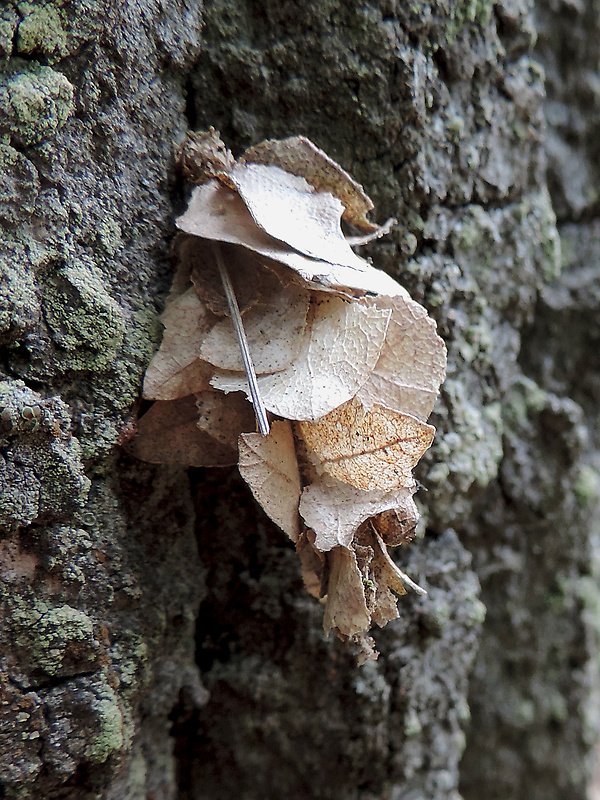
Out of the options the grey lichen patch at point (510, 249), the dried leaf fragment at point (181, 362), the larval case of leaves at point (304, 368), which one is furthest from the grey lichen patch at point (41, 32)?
the grey lichen patch at point (510, 249)

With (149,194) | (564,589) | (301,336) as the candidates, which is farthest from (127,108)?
(564,589)

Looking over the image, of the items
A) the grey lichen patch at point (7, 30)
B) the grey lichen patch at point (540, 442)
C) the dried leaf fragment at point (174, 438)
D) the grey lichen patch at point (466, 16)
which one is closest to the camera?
the grey lichen patch at point (7, 30)

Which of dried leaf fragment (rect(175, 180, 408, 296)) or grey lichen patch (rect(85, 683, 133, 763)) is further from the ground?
dried leaf fragment (rect(175, 180, 408, 296))

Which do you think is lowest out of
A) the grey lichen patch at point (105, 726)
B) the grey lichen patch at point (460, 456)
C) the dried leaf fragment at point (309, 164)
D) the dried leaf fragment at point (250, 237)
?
the grey lichen patch at point (105, 726)

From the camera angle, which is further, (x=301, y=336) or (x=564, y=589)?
(x=564, y=589)

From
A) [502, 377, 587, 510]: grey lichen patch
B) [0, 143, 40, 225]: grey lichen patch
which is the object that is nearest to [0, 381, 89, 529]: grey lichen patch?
[0, 143, 40, 225]: grey lichen patch

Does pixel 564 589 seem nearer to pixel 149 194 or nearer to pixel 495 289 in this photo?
pixel 495 289

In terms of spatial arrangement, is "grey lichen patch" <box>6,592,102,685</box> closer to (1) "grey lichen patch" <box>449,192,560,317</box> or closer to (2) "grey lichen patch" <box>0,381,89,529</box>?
(2) "grey lichen patch" <box>0,381,89,529</box>

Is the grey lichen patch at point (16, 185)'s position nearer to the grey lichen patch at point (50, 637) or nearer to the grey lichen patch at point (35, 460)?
the grey lichen patch at point (35, 460)
